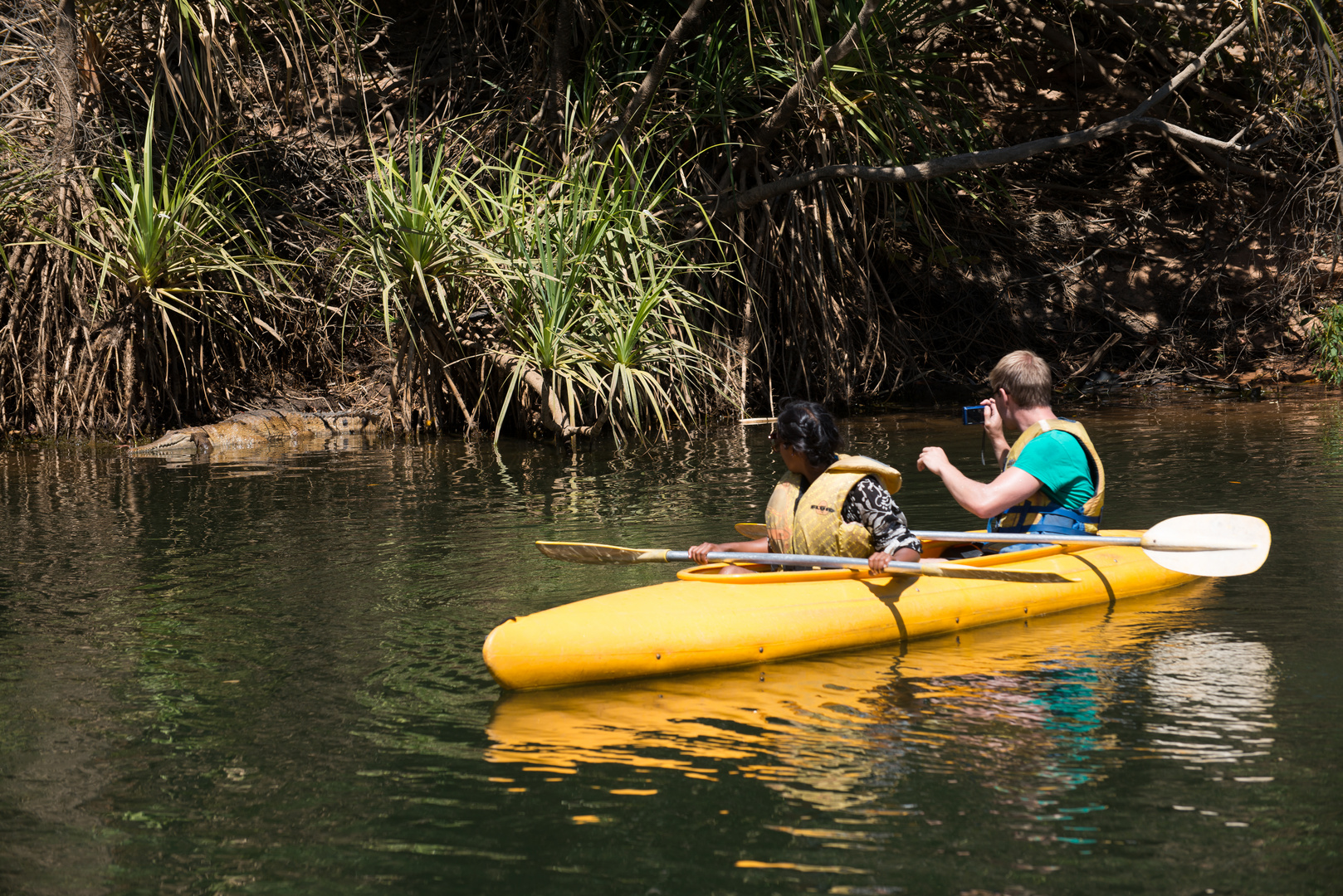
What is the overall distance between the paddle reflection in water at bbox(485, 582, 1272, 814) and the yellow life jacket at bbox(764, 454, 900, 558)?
38 cm

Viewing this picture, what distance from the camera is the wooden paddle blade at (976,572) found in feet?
14.2

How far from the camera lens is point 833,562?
4.35 metres


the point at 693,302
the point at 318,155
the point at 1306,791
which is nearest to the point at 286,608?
the point at 1306,791

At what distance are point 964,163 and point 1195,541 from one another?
5.54 meters

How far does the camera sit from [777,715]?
12.0 ft

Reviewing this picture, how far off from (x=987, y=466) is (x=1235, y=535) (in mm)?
3213

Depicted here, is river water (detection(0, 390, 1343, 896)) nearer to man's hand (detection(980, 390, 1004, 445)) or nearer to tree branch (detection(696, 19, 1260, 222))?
man's hand (detection(980, 390, 1004, 445))

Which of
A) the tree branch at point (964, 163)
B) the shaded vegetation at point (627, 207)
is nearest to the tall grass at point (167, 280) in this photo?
the shaded vegetation at point (627, 207)

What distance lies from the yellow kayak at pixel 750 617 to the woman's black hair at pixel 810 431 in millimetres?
394

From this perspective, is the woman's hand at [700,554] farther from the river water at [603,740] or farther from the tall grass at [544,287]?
the tall grass at [544,287]

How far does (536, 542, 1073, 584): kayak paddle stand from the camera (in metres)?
4.32

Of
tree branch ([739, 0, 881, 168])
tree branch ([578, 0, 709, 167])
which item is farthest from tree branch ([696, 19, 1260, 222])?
tree branch ([578, 0, 709, 167])

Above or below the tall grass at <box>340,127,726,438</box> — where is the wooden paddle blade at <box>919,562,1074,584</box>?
below

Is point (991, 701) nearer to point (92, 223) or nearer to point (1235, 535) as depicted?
point (1235, 535)
